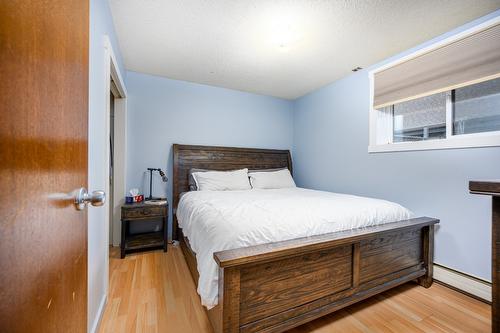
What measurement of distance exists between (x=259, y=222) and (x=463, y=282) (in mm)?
1955

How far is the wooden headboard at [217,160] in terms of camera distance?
3.11 m

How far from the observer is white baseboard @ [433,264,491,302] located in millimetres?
1772

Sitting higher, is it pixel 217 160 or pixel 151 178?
pixel 217 160

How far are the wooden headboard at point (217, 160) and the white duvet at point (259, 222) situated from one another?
1202 mm

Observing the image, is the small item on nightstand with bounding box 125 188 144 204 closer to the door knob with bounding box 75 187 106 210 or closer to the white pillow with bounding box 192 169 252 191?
the white pillow with bounding box 192 169 252 191

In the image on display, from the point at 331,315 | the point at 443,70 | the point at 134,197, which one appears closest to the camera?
the point at 331,315

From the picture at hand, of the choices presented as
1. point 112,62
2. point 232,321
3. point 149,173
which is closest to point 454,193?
point 232,321

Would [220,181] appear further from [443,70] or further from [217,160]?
[443,70]

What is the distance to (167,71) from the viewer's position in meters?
2.95

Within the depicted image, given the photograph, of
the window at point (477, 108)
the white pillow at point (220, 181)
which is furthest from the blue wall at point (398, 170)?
the white pillow at point (220, 181)

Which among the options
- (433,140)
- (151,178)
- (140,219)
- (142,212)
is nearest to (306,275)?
(433,140)

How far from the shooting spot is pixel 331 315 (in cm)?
161

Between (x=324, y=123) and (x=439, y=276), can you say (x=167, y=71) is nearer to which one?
(x=324, y=123)

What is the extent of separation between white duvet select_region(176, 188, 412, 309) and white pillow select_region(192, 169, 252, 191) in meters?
0.85
